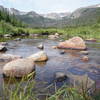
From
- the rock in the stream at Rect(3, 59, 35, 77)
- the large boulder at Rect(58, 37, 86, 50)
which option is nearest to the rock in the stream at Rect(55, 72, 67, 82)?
the rock in the stream at Rect(3, 59, 35, 77)

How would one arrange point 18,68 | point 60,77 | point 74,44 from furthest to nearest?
point 74,44 < point 18,68 < point 60,77

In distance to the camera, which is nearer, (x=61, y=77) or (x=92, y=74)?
(x=61, y=77)

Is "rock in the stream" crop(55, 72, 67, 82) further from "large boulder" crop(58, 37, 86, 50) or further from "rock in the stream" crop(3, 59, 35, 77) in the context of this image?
"large boulder" crop(58, 37, 86, 50)

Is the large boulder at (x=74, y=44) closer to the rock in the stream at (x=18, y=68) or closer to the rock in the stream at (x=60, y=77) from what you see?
the rock in the stream at (x=18, y=68)

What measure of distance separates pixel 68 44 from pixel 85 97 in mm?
23155

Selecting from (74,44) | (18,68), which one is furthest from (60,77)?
(74,44)

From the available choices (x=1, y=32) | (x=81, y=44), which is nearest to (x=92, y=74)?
(x=81, y=44)

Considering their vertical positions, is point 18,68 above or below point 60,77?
above

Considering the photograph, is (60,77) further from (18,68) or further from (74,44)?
(74,44)

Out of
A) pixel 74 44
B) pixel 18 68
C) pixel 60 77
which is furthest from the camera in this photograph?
pixel 74 44

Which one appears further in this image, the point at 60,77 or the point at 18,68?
the point at 18,68

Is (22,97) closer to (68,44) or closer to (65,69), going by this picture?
(65,69)

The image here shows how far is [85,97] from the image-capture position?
8.40 ft

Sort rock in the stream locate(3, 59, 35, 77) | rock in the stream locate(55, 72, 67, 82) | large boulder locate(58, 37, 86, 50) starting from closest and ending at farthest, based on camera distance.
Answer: rock in the stream locate(55, 72, 67, 82) < rock in the stream locate(3, 59, 35, 77) < large boulder locate(58, 37, 86, 50)
